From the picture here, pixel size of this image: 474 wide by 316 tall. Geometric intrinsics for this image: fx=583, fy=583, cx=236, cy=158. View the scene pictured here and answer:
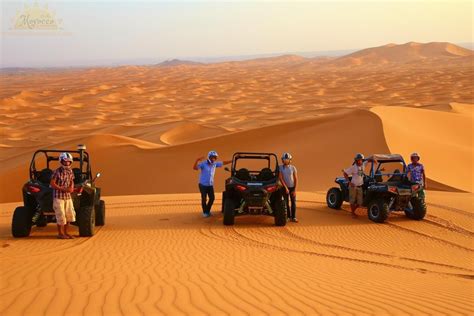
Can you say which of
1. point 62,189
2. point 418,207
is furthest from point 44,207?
point 418,207

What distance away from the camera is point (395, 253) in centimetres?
983

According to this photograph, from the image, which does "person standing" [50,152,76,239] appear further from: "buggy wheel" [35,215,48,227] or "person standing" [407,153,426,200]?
"person standing" [407,153,426,200]

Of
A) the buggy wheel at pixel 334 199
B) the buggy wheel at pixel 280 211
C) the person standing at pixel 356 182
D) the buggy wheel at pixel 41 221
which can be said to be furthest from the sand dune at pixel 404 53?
the buggy wheel at pixel 41 221

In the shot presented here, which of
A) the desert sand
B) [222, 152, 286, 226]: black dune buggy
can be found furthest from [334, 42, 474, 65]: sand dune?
[222, 152, 286, 226]: black dune buggy

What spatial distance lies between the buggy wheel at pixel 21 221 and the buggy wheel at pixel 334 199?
286 inches

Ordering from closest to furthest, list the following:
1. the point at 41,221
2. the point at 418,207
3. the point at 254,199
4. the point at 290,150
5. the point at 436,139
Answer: the point at 41,221, the point at 254,199, the point at 418,207, the point at 290,150, the point at 436,139

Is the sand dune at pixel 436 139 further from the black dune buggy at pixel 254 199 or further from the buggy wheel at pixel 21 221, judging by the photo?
the buggy wheel at pixel 21 221

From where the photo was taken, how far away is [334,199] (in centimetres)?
1444

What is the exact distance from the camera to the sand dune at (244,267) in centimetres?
592

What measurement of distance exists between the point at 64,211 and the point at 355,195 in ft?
21.1

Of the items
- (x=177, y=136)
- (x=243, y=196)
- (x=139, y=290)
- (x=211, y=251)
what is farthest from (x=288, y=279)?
(x=177, y=136)

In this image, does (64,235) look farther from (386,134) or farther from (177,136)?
(177,136)

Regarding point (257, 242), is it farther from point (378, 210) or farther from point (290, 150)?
point (290, 150)

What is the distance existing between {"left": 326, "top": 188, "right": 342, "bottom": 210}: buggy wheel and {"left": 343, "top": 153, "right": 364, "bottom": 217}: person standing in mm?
964
